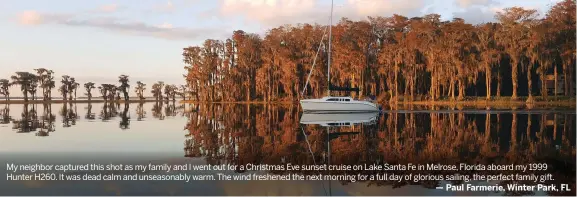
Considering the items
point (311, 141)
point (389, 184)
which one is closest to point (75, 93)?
point (311, 141)

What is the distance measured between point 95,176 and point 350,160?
6555 millimetres

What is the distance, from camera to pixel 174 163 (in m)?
13.1

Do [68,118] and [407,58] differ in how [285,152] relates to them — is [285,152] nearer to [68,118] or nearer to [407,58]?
[68,118]

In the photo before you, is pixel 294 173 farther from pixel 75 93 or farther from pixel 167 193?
pixel 75 93

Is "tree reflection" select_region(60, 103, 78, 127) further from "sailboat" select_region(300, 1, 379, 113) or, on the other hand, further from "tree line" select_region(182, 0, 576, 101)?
"tree line" select_region(182, 0, 576, 101)

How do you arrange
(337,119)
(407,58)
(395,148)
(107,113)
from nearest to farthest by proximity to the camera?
(395,148) → (337,119) → (107,113) → (407,58)

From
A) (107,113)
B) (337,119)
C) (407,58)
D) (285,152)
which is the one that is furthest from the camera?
(407,58)

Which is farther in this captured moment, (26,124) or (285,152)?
(26,124)

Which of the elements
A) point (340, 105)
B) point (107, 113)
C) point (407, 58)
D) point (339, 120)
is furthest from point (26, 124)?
point (407, 58)

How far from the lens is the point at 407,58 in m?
62.6

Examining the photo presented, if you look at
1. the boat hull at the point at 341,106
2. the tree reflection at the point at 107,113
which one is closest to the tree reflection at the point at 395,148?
the boat hull at the point at 341,106

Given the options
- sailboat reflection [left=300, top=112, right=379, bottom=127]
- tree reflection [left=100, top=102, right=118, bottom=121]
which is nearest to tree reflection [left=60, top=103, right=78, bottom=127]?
tree reflection [left=100, top=102, right=118, bottom=121]

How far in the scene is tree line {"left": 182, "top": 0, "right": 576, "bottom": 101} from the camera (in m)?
55.8

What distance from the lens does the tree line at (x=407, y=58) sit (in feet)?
183
